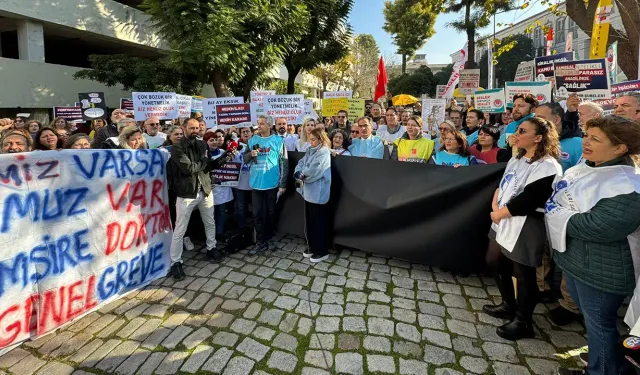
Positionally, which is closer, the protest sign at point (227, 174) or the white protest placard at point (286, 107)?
the protest sign at point (227, 174)

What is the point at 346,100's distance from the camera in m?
8.77

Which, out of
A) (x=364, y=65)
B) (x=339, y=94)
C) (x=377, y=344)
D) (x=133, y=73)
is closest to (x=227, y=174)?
(x=377, y=344)

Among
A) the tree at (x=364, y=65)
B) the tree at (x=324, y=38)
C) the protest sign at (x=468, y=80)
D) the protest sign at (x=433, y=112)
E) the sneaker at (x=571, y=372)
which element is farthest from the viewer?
the tree at (x=364, y=65)

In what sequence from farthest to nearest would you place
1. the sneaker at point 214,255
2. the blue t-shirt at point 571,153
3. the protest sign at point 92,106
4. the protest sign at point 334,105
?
1. the protest sign at point 92,106
2. the protest sign at point 334,105
3. the sneaker at point 214,255
4. the blue t-shirt at point 571,153

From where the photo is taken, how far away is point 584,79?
5.42 m

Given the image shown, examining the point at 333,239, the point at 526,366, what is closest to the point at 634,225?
the point at 526,366

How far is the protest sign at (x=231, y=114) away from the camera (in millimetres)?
6523

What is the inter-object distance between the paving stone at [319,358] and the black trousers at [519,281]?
5.55 feet

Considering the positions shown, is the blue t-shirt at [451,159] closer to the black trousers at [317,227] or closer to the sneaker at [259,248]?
the black trousers at [317,227]

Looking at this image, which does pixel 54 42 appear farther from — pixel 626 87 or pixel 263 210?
pixel 626 87

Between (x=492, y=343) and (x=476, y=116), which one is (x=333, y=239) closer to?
(x=492, y=343)

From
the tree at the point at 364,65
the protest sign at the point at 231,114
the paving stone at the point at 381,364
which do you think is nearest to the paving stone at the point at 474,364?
the paving stone at the point at 381,364

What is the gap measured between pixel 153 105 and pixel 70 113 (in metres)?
4.59

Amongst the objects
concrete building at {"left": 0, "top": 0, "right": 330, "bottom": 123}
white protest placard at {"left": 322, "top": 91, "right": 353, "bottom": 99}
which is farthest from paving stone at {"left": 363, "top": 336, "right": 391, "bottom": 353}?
concrete building at {"left": 0, "top": 0, "right": 330, "bottom": 123}
